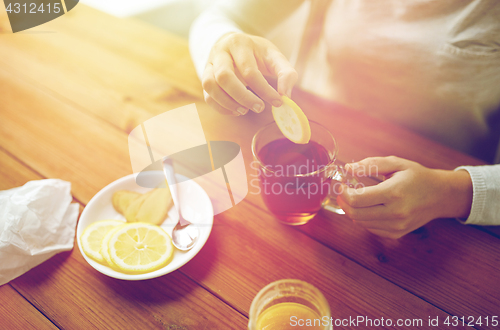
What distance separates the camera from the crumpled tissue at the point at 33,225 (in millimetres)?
594

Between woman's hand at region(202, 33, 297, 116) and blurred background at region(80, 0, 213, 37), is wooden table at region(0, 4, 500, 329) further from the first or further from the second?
blurred background at region(80, 0, 213, 37)

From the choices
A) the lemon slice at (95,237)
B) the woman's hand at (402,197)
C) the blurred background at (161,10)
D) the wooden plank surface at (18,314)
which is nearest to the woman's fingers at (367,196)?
the woman's hand at (402,197)

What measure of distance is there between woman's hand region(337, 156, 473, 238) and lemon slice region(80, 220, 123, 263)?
0.47 meters

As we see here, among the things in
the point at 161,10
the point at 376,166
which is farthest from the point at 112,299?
the point at 161,10

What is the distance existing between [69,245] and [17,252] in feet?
0.28

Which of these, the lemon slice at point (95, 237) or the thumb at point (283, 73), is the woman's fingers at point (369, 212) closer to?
the thumb at point (283, 73)

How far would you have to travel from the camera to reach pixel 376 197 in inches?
23.3

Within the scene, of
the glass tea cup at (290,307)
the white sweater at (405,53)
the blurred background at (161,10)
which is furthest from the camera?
the blurred background at (161,10)

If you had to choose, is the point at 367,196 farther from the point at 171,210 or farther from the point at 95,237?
the point at 95,237

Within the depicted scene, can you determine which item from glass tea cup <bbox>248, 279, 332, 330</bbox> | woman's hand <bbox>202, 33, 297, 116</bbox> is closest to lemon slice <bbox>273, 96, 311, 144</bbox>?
woman's hand <bbox>202, 33, 297, 116</bbox>

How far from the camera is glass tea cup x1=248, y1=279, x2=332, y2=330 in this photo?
0.50 m

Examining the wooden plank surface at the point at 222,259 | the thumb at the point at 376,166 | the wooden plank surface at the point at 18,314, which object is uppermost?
the thumb at the point at 376,166

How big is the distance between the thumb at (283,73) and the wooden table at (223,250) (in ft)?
0.70

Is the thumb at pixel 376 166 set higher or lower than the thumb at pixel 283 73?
lower
